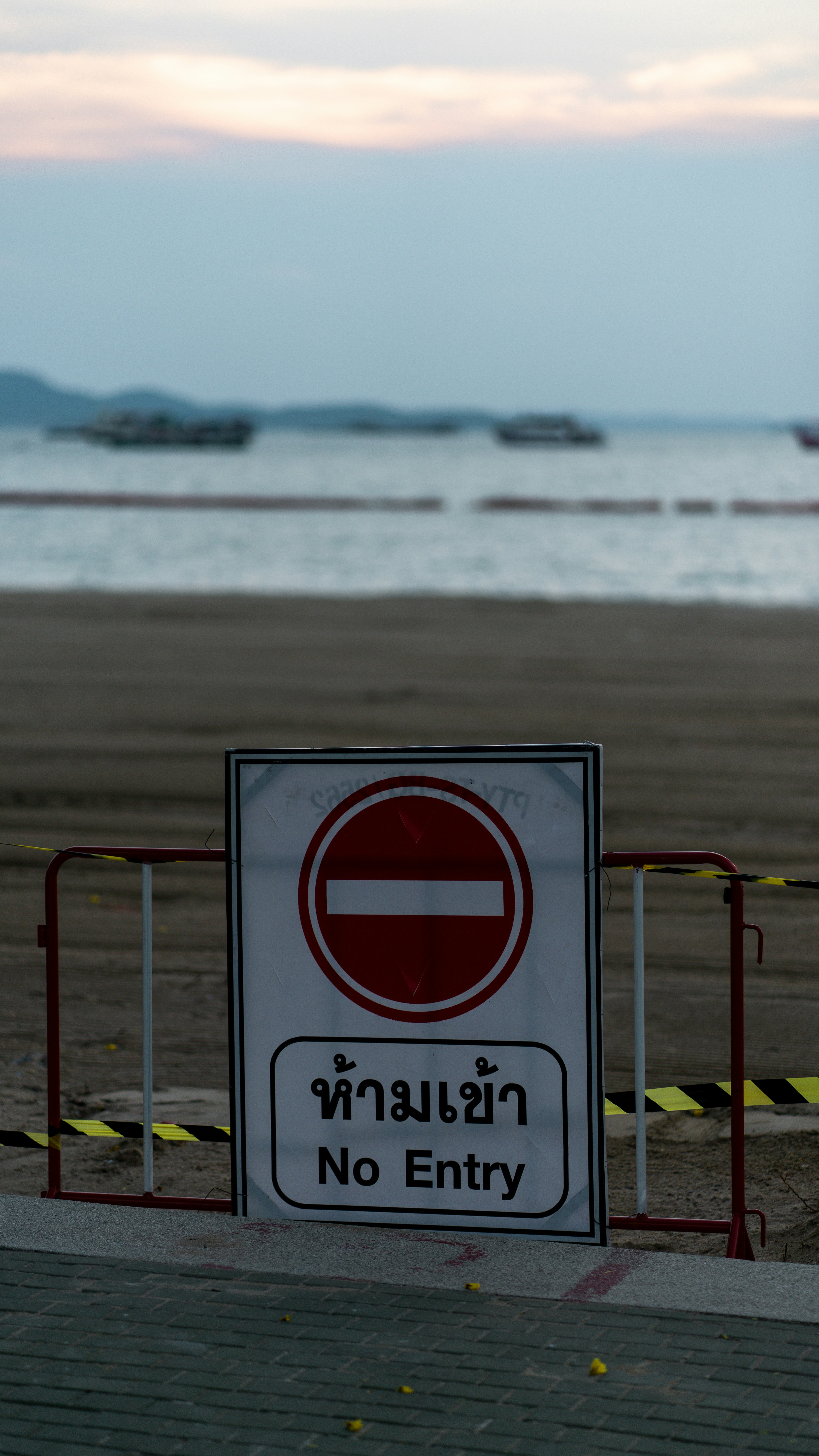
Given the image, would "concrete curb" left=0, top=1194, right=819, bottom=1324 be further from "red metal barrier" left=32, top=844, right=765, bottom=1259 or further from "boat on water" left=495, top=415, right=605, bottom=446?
"boat on water" left=495, top=415, right=605, bottom=446

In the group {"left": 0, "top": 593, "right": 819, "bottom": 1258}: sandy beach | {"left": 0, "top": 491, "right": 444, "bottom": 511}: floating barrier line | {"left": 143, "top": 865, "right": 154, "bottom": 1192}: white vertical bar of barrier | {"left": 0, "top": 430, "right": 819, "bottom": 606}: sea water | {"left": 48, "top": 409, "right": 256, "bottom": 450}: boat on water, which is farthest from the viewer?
{"left": 48, "top": 409, "right": 256, "bottom": 450}: boat on water

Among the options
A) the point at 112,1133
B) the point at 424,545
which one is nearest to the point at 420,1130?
the point at 112,1133

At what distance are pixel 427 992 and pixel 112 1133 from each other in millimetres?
1453

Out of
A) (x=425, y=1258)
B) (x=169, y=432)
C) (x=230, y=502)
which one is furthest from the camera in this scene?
(x=169, y=432)

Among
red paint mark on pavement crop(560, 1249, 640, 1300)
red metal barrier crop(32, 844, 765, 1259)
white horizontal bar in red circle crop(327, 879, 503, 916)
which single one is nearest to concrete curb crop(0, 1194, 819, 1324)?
red paint mark on pavement crop(560, 1249, 640, 1300)

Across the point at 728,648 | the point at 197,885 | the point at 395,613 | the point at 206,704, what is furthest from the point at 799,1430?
the point at 395,613

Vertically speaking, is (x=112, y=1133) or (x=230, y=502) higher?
(x=230, y=502)

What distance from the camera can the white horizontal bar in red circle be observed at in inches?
170

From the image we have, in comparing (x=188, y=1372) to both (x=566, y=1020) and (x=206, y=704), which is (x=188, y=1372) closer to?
(x=566, y=1020)

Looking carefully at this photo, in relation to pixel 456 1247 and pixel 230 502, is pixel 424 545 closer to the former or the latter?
pixel 230 502

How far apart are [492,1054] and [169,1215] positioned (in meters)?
1.06

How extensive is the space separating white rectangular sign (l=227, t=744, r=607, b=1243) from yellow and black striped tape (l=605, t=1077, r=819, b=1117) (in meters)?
0.49

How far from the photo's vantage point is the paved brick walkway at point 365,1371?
3.24m

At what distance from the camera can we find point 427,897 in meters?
4.33
